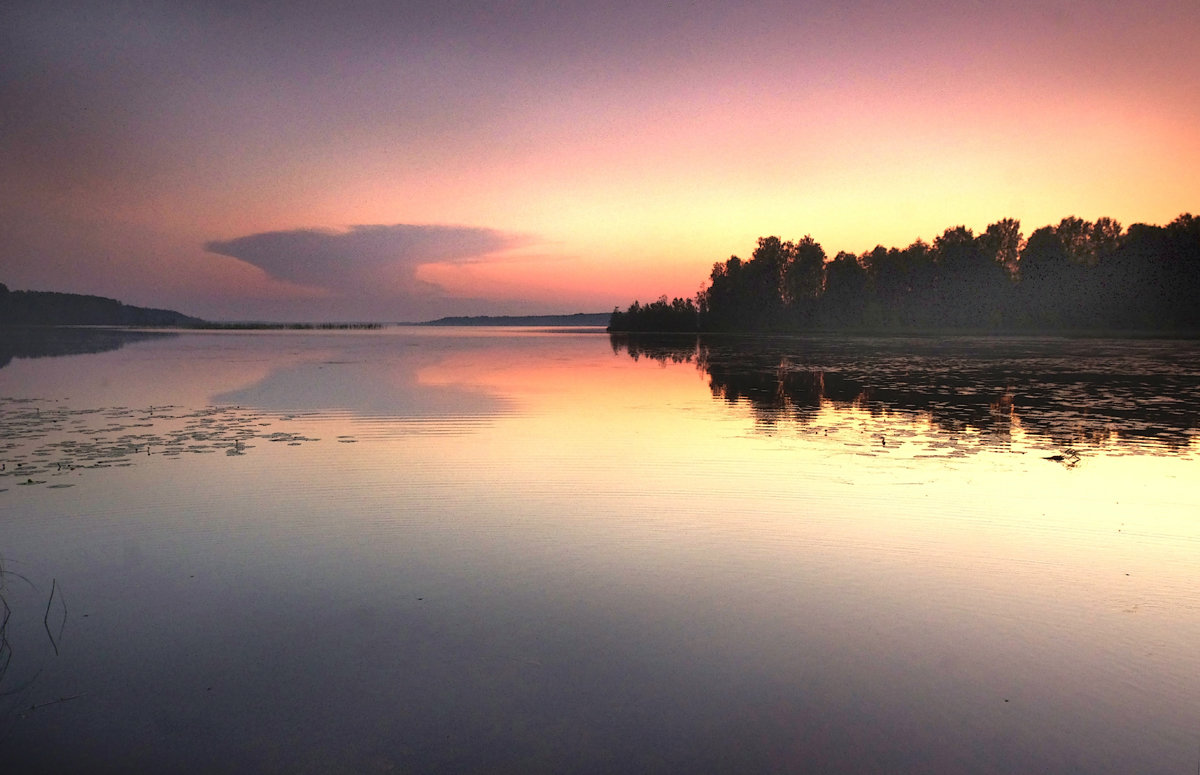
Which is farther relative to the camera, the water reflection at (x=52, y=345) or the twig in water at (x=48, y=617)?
the water reflection at (x=52, y=345)

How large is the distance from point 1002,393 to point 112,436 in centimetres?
2482

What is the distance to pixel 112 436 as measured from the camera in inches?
609

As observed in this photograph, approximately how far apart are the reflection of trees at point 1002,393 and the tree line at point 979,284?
180ft

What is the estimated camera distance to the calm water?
4551 mm

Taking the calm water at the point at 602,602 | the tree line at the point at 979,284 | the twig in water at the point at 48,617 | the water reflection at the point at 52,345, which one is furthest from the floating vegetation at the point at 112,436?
the tree line at the point at 979,284

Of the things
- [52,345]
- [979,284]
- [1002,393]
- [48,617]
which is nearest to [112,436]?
[48,617]

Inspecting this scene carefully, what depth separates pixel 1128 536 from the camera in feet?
27.6

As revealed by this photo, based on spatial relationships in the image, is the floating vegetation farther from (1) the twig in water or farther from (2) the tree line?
(2) the tree line

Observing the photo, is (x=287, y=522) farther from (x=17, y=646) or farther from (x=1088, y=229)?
(x=1088, y=229)

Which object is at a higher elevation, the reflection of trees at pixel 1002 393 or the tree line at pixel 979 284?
the tree line at pixel 979 284

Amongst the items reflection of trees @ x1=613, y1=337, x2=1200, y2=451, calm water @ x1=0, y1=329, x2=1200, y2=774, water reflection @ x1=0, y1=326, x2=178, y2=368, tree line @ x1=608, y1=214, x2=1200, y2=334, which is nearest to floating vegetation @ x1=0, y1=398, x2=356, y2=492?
calm water @ x1=0, y1=329, x2=1200, y2=774

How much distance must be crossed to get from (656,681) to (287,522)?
602 centimetres

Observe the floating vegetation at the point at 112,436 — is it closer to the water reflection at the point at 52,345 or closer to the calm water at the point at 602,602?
the calm water at the point at 602,602

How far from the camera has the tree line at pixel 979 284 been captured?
82.8 metres
